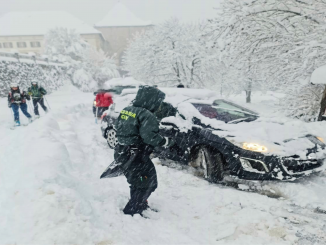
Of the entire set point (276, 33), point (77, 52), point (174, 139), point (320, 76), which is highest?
point (77, 52)

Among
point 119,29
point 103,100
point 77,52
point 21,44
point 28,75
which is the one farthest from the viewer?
point 119,29

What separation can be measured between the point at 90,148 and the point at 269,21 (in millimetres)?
6508

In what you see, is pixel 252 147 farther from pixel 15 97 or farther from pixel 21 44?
pixel 21 44

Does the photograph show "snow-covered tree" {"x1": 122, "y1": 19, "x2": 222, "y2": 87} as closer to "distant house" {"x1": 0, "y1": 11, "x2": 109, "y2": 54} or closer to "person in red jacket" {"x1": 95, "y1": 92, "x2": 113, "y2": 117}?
"person in red jacket" {"x1": 95, "y1": 92, "x2": 113, "y2": 117}

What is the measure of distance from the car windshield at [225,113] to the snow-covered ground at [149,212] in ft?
4.50

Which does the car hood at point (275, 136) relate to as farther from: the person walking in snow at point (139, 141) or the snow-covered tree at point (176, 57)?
the snow-covered tree at point (176, 57)

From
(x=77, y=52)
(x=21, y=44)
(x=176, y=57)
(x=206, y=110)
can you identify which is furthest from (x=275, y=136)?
(x=21, y=44)

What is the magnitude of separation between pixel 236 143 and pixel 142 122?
5.96ft

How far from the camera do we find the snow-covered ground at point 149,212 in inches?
90.5

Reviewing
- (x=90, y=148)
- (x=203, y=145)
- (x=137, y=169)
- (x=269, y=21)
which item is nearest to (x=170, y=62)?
(x=269, y=21)

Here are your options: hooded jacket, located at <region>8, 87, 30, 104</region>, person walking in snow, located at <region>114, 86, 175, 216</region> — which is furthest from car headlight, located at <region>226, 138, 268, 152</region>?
hooded jacket, located at <region>8, 87, 30, 104</region>

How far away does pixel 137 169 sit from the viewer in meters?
2.84

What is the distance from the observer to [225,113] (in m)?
4.69

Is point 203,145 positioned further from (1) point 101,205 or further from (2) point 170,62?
(2) point 170,62
